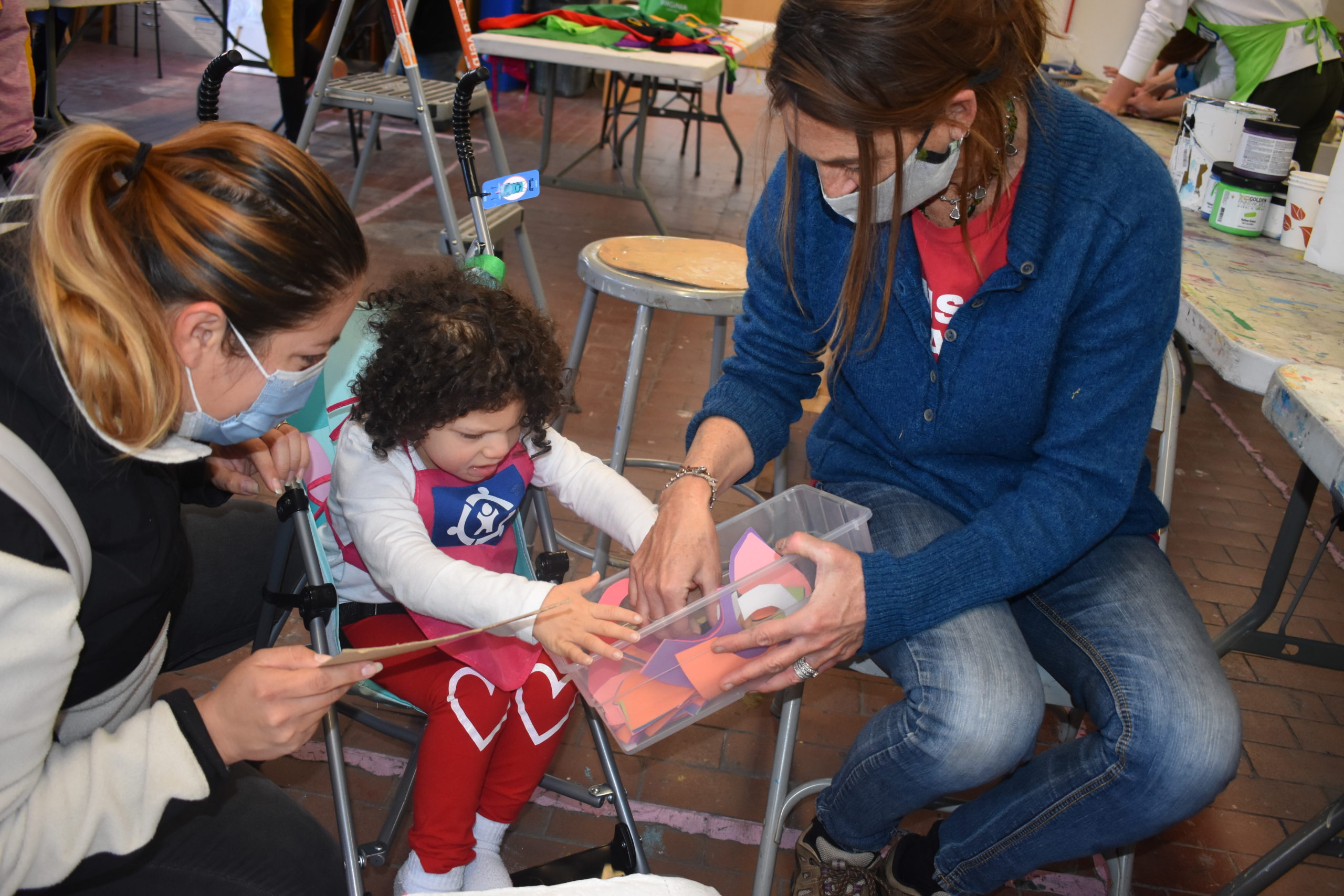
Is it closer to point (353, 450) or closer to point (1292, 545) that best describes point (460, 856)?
point (353, 450)

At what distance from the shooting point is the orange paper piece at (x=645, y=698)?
1446mm

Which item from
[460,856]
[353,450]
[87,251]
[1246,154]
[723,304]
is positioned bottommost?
[460,856]

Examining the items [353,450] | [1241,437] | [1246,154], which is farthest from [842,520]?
[1241,437]

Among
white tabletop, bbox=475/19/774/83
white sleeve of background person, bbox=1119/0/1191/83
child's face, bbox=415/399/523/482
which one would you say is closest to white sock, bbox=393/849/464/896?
child's face, bbox=415/399/523/482

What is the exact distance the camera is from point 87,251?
1.06 m

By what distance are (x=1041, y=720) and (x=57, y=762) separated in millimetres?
1263

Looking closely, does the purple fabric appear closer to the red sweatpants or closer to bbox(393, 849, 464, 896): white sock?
the red sweatpants

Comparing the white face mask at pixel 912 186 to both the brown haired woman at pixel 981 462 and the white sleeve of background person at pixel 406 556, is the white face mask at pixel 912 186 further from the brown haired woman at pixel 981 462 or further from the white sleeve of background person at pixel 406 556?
the white sleeve of background person at pixel 406 556

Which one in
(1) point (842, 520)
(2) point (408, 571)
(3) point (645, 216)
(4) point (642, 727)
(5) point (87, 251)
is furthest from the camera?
(3) point (645, 216)

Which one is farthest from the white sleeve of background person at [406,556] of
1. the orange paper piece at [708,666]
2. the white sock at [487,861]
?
the white sock at [487,861]

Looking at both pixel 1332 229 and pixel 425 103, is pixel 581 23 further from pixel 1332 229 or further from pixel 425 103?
pixel 1332 229

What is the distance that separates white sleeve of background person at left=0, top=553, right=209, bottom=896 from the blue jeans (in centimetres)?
95

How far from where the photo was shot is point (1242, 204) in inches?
88.8

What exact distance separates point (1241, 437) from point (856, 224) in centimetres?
355
